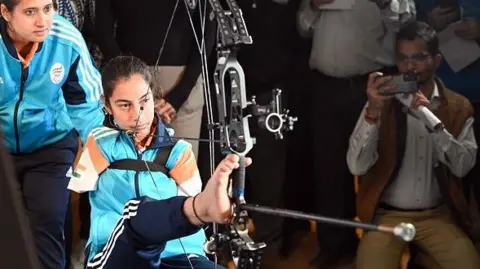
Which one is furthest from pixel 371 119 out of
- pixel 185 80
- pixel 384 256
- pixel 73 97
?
pixel 73 97

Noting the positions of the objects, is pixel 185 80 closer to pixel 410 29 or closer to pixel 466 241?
pixel 410 29

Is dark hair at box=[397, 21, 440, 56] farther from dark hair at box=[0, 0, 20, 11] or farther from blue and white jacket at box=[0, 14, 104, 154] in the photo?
dark hair at box=[0, 0, 20, 11]

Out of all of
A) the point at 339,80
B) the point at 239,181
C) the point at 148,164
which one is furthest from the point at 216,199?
the point at 339,80

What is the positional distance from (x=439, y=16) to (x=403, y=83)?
142 millimetres

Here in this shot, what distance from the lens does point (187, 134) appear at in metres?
1.10

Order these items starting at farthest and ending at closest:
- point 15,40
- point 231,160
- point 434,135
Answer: point 434,135
point 15,40
point 231,160

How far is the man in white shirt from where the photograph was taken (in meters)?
1.23

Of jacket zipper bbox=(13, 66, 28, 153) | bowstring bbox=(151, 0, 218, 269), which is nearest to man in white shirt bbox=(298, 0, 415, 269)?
bowstring bbox=(151, 0, 218, 269)

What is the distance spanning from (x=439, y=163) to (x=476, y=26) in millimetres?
242

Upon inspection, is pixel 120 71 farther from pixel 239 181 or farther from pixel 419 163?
pixel 419 163

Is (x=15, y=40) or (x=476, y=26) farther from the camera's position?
(x=476, y=26)

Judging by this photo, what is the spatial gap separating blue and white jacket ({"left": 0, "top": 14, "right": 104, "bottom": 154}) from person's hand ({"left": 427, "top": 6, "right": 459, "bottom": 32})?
57cm

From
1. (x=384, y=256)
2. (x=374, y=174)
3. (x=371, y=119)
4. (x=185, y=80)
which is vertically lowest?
(x=384, y=256)

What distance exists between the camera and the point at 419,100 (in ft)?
3.99
